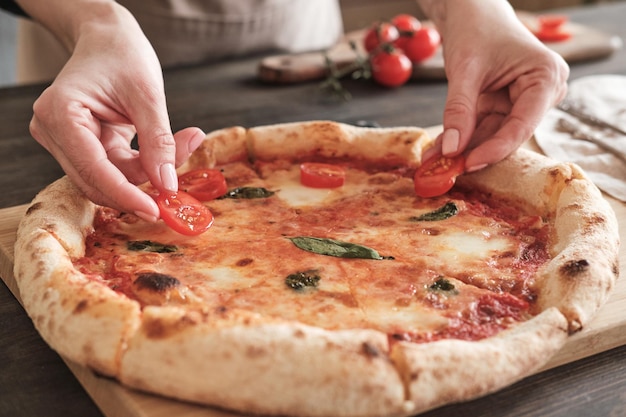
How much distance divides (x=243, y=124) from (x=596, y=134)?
1.77m

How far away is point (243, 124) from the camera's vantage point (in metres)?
4.13

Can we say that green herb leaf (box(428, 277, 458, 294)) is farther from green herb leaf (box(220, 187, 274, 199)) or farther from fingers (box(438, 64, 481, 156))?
green herb leaf (box(220, 187, 274, 199))

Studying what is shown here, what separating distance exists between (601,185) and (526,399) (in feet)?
4.78

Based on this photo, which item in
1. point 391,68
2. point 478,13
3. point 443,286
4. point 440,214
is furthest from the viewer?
point 391,68

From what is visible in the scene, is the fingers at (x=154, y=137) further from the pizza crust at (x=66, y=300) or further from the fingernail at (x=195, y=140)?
the pizza crust at (x=66, y=300)

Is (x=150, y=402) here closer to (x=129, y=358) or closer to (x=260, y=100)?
(x=129, y=358)

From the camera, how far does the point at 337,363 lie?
1871mm

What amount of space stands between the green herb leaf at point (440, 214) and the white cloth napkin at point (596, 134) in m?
0.76

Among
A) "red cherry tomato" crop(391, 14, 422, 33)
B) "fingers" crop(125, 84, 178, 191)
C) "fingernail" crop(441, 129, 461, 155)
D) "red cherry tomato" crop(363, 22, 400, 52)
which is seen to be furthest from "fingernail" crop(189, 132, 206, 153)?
"red cherry tomato" crop(391, 14, 422, 33)

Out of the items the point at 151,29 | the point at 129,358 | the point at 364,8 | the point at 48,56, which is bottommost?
the point at 364,8

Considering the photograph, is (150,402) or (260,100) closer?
(150,402)

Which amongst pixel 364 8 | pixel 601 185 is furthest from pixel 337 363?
pixel 364 8

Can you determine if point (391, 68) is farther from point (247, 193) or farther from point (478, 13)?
point (247, 193)

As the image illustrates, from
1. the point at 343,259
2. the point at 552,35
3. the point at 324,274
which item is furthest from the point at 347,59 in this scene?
the point at 324,274
